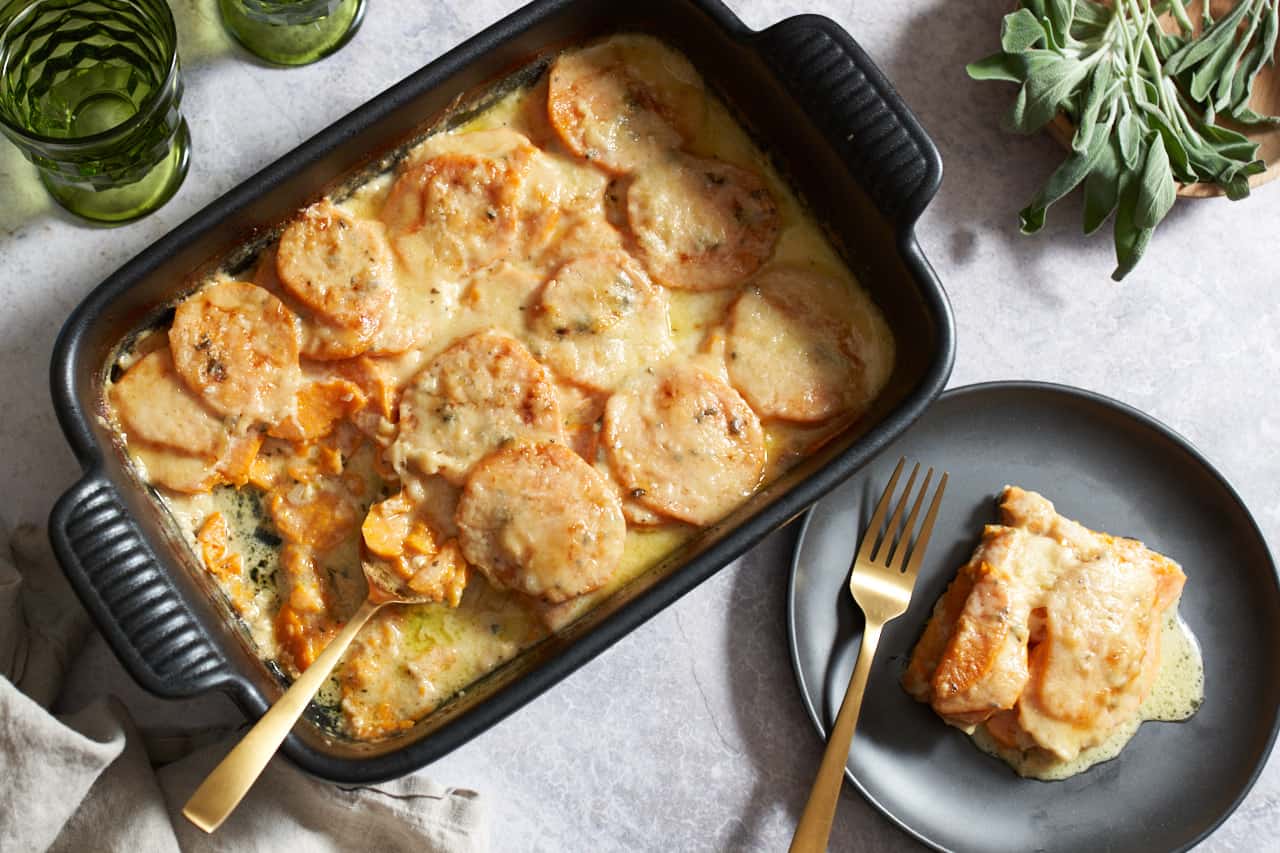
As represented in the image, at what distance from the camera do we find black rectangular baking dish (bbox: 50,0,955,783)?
5.65ft

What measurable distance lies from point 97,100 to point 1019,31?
165cm

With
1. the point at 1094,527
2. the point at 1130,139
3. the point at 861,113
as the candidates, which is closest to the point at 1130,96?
the point at 1130,139

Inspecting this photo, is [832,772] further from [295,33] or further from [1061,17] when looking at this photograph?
[295,33]

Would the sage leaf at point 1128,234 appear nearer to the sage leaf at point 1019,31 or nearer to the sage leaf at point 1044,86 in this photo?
the sage leaf at point 1044,86

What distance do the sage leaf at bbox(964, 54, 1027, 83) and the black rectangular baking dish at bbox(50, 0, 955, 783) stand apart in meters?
0.39

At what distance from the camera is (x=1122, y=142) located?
7.13 feet

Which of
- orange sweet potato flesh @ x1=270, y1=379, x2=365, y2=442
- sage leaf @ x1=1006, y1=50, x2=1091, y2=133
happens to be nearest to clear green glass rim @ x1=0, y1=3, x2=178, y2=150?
orange sweet potato flesh @ x1=270, y1=379, x2=365, y2=442

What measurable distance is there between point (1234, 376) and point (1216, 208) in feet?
1.12

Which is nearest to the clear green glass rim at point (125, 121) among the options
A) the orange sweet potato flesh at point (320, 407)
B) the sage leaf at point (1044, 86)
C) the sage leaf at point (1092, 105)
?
the orange sweet potato flesh at point (320, 407)

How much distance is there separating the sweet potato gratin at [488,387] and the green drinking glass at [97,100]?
0.29 m

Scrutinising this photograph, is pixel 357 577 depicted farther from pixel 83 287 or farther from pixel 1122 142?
pixel 1122 142

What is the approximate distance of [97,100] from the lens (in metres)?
2.15

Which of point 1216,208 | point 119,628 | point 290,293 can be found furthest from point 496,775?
point 1216,208

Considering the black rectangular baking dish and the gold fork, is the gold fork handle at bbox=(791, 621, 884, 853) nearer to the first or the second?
the gold fork
